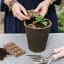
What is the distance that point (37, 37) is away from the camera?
38.0 inches

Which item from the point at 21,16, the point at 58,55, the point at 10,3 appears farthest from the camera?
the point at 10,3

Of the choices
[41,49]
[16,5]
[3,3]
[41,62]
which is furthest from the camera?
[3,3]

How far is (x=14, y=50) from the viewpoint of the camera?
3.20 ft

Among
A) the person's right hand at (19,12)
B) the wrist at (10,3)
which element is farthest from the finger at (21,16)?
the wrist at (10,3)

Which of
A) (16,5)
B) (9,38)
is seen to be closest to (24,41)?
(9,38)

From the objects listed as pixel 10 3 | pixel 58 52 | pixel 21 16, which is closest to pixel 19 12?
pixel 21 16

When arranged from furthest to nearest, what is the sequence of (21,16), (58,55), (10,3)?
(10,3)
(21,16)
(58,55)

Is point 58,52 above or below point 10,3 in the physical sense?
below

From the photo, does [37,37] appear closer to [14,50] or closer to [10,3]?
[14,50]

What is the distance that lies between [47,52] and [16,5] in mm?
309

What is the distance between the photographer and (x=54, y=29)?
134 centimetres

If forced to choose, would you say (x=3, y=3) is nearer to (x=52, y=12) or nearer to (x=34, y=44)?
(x=52, y=12)

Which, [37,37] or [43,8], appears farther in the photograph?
[43,8]

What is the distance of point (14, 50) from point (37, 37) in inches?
4.4
